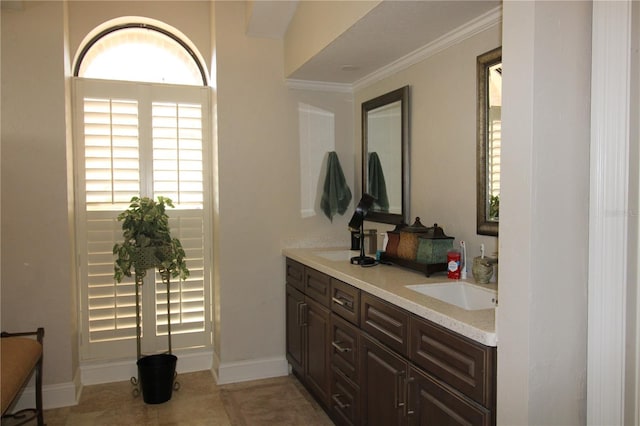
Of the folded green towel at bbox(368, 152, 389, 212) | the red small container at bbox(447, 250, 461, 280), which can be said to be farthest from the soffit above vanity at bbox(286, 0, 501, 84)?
the red small container at bbox(447, 250, 461, 280)

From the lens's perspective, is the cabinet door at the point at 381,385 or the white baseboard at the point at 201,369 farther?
the white baseboard at the point at 201,369

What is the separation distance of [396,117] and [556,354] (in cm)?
200

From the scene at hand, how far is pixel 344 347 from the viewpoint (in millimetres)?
2553

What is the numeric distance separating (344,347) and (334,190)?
4.70ft

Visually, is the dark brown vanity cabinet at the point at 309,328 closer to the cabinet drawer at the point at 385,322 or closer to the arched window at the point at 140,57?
the cabinet drawer at the point at 385,322

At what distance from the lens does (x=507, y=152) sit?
4.66ft

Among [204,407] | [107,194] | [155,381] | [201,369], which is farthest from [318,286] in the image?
[107,194]

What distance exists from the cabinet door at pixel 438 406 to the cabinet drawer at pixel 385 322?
135 mm

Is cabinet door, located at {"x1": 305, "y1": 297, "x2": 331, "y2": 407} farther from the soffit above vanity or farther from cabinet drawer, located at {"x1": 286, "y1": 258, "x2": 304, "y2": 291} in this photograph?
the soffit above vanity

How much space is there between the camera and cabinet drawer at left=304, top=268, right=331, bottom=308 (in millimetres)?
2779

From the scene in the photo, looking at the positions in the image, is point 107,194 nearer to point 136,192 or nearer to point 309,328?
point 136,192

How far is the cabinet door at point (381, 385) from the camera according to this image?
1.97 m

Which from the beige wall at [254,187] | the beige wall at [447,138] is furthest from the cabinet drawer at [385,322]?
the beige wall at [254,187]

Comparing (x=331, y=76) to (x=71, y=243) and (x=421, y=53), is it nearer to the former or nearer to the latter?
(x=421, y=53)
